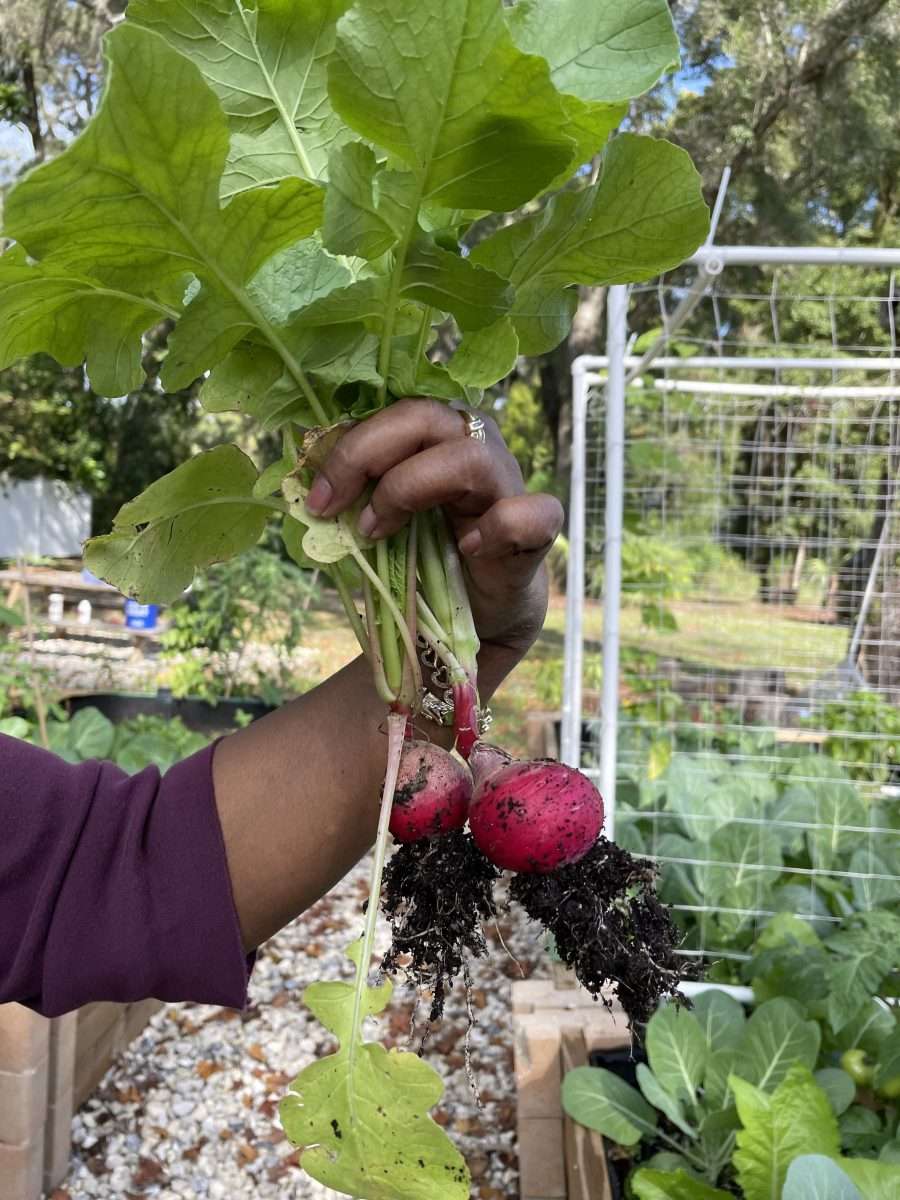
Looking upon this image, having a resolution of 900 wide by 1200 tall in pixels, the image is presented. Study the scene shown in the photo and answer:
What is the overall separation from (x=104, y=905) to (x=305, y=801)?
0.27m

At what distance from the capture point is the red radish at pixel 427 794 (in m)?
0.97

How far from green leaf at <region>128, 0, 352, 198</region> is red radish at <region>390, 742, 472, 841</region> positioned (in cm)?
59

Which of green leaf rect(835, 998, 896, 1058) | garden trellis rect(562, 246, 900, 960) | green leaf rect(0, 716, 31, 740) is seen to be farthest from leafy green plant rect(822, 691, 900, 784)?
green leaf rect(0, 716, 31, 740)

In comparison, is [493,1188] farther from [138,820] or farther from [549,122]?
[549,122]

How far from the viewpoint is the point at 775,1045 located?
2.24 meters

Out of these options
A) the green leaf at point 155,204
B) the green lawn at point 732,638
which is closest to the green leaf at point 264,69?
the green leaf at point 155,204

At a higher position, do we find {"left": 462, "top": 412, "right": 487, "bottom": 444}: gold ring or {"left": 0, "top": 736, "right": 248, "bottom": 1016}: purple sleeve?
{"left": 462, "top": 412, "right": 487, "bottom": 444}: gold ring

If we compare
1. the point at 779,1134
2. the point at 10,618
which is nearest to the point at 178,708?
the point at 10,618

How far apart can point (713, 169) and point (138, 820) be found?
11.5 m

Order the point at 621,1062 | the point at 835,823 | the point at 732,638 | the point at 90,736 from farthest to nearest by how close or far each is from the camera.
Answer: the point at 732,638, the point at 90,736, the point at 835,823, the point at 621,1062

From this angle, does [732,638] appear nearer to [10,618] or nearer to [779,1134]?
[10,618]

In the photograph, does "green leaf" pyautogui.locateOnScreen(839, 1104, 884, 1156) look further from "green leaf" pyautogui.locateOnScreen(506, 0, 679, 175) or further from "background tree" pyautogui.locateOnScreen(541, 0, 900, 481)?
"background tree" pyautogui.locateOnScreen(541, 0, 900, 481)

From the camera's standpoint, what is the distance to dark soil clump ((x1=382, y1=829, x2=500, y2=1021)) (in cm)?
102

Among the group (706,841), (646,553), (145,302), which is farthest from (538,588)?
(646,553)
